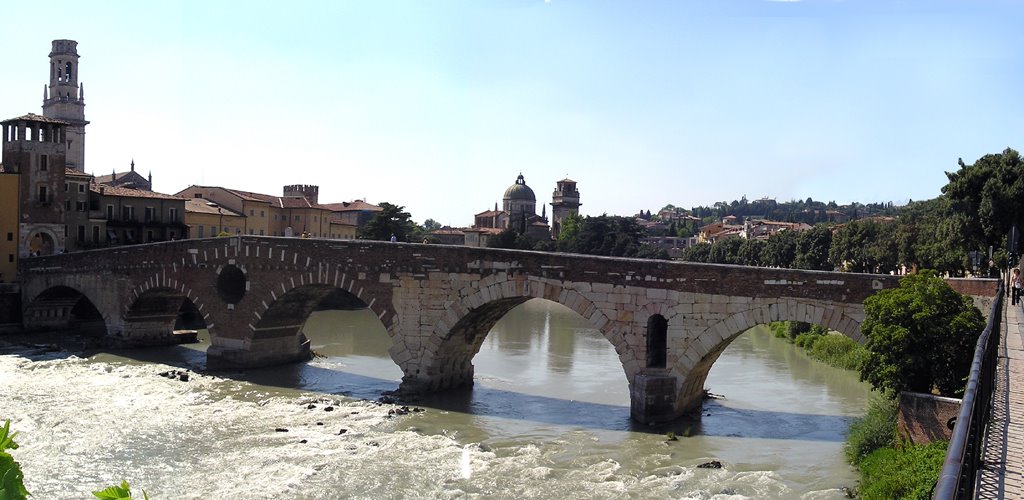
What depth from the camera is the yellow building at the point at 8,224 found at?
3562 centimetres

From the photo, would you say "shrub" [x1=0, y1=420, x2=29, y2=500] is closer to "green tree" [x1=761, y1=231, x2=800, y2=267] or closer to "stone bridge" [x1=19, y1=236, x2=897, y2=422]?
"stone bridge" [x1=19, y1=236, x2=897, y2=422]

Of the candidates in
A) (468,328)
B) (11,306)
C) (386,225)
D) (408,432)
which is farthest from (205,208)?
(408,432)

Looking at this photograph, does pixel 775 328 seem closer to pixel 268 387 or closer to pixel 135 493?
pixel 268 387

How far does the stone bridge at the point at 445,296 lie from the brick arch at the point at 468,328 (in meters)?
0.03

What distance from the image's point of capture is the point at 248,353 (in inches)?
1080

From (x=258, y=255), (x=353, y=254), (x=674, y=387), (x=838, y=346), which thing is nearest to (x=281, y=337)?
(x=258, y=255)

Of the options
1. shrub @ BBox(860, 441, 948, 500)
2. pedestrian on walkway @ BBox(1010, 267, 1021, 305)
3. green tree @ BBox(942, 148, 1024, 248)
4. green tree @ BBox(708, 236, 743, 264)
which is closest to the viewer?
shrub @ BBox(860, 441, 948, 500)

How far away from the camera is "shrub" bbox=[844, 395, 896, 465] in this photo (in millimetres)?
16500

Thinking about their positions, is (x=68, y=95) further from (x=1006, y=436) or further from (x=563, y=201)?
(x=1006, y=436)

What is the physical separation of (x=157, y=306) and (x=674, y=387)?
68.4 feet

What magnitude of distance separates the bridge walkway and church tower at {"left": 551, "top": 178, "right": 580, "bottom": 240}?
9803 cm

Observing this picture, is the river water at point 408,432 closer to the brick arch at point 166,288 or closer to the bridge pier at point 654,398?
the bridge pier at point 654,398

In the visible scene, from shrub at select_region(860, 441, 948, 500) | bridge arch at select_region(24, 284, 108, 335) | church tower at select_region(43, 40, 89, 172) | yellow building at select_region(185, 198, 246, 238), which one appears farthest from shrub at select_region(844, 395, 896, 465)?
church tower at select_region(43, 40, 89, 172)

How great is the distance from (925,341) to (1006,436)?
877 centimetres
